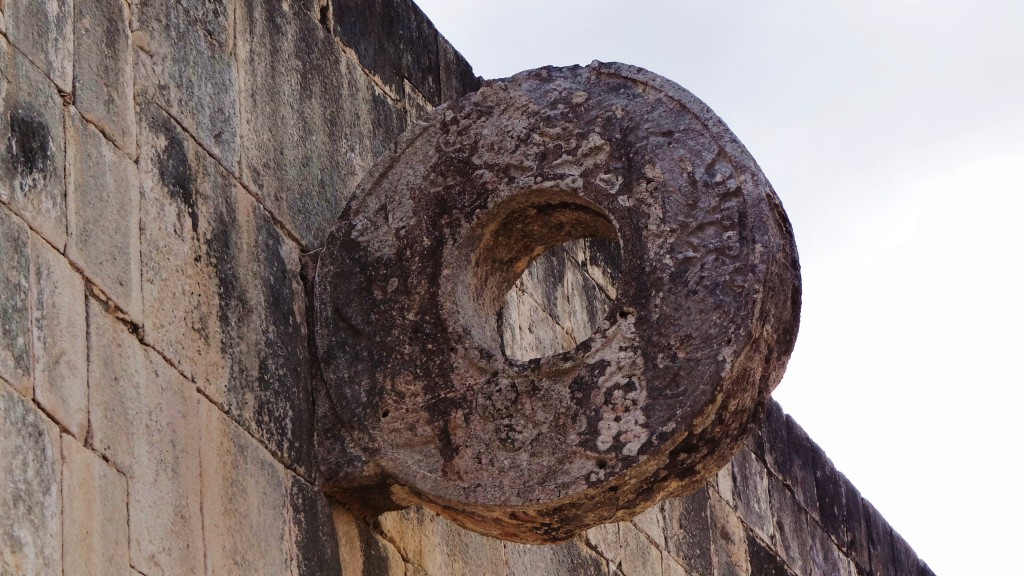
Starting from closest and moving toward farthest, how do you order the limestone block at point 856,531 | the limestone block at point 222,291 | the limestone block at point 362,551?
1. the limestone block at point 222,291
2. the limestone block at point 362,551
3. the limestone block at point 856,531

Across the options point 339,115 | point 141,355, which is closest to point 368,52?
point 339,115

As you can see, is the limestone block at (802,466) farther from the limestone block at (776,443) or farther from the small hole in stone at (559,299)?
the small hole in stone at (559,299)

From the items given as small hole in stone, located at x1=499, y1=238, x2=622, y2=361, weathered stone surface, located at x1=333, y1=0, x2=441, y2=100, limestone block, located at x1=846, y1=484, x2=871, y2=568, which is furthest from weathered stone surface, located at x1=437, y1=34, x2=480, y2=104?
limestone block, located at x1=846, y1=484, x2=871, y2=568

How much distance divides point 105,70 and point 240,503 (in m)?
0.94

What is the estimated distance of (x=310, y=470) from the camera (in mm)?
4211

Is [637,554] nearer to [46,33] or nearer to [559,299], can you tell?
[559,299]

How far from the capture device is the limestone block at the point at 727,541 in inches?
260

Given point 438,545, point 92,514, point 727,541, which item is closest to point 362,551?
point 438,545

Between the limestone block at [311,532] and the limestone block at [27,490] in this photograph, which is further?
the limestone block at [311,532]

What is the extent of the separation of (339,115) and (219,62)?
1.83 ft

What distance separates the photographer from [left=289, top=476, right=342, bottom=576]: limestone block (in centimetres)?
406

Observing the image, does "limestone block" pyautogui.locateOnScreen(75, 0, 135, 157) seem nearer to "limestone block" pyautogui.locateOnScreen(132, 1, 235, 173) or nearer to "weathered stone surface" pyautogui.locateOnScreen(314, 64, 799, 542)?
"limestone block" pyautogui.locateOnScreen(132, 1, 235, 173)

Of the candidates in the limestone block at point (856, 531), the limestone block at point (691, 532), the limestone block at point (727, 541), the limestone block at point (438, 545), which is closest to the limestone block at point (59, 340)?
the limestone block at point (438, 545)

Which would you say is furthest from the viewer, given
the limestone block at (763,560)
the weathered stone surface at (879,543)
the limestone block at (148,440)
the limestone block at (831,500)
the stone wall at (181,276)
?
the weathered stone surface at (879,543)
